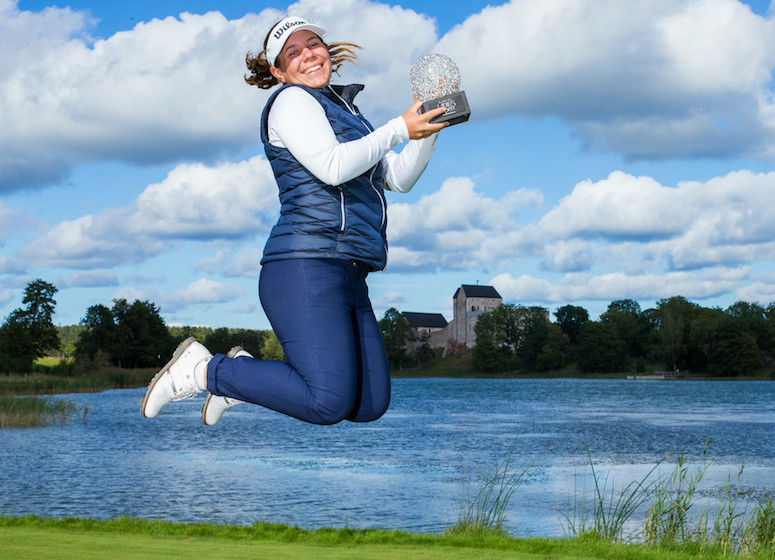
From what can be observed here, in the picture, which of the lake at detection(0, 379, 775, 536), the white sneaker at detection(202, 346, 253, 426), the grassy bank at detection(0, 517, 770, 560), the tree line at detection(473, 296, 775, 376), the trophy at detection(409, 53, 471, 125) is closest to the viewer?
the trophy at detection(409, 53, 471, 125)

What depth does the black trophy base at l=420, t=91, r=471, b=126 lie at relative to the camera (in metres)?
3.05

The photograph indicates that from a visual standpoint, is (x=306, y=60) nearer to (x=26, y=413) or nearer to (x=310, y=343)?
(x=310, y=343)

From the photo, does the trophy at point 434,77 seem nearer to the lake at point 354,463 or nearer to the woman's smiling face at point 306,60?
the woman's smiling face at point 306,60

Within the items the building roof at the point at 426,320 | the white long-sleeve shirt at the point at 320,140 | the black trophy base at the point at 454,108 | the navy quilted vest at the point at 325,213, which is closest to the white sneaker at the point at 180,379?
the navy quilted vest at the point at 325,213

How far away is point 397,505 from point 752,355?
97712mm

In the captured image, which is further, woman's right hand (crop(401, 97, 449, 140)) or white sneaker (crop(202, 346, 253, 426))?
white sneaker (crop(202, 346, 253, 426))

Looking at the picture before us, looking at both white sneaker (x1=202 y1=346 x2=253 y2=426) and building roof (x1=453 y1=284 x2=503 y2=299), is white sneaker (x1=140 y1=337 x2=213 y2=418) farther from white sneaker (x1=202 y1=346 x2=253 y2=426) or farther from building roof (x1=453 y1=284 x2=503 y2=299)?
building roof (x1=453 y1=284 x2=503 y2=299)

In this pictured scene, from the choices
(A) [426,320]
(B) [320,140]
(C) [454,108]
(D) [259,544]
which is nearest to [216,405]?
(B) [320,140]

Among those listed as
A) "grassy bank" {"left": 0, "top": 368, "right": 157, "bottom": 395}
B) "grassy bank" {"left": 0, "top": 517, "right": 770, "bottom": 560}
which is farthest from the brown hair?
"grassy bank" {"left": 0, "top": 368, "right": 157, "bottom": 395}

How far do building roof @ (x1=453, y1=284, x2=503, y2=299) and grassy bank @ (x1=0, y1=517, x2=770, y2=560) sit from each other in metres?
149

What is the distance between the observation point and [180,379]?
3439mm

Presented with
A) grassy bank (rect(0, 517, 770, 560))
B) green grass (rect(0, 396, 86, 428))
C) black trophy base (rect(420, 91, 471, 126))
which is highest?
black trophy base (rect(420, 91, 471, 126))

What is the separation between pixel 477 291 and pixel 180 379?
159563 millimetres

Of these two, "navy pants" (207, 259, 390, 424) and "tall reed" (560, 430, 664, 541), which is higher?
"navy pants" (207, 259, 390, 424)
